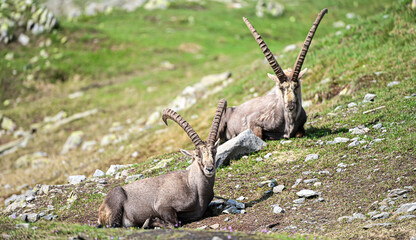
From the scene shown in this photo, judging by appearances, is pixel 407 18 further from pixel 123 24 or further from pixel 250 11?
pixel 250 11

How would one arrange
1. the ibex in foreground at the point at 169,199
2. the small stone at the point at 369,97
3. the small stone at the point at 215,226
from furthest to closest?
1. the small stone at the point at 369,97
2. the ibex in foreground at the point at 169,199
3. the small stone at the point at 215,226

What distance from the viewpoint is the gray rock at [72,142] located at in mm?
32869

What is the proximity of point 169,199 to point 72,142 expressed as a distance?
23.8 m

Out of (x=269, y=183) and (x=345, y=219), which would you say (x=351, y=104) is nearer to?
(x=269, y=183)

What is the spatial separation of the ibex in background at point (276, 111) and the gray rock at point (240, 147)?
987 millimetres

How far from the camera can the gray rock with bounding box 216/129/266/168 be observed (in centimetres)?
1502

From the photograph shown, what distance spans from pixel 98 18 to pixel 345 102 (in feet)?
220

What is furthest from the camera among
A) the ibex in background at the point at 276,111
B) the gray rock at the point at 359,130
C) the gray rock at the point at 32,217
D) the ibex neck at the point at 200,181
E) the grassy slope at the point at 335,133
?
the ibex in background at the point at 276,111

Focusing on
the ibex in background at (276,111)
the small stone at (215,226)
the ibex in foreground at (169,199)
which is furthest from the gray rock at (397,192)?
the ibex in background at (276,111)

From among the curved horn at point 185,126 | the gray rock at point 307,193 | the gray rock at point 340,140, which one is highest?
the curved horn at point 185,126

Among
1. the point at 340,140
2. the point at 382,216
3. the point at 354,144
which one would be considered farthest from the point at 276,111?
the point at 382,216

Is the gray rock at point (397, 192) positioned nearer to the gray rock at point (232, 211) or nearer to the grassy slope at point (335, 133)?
the grassy slope at point (335, 133)

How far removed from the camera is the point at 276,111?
52.5ft

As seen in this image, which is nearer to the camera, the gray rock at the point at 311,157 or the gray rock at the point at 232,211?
the gray rock at the point at 232,211
